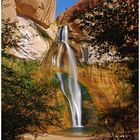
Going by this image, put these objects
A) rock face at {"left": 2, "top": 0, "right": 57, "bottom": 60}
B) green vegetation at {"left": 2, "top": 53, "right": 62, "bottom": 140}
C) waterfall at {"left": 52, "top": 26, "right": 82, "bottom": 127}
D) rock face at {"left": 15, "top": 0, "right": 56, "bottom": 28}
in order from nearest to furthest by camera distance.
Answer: green vegetation at {"left": 2, "top": 53, "right": 62, "bottom": 140}
waterfall at {"left": 52, "top": 26, "right": 82, "bottom": 127}
rock face at {"left": 2, "top": 0, "right": 57, "bottom": 60}
rock face at {"left": 15, "top": 0, "right": 56, "bottom": 28}

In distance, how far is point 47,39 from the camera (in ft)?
78.0

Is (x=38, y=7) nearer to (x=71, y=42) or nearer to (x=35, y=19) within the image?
(x=35, y=19)

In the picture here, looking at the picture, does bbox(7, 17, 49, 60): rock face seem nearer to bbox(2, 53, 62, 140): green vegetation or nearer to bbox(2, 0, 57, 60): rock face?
bbox(2, 0, 57, 60): rock face

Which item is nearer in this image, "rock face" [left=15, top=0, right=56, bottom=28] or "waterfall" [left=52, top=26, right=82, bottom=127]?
"waterfall" [left=52, top=26, right=82, bottom=127]

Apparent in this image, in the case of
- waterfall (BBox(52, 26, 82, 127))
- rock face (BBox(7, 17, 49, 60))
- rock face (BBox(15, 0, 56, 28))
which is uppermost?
rock face (BBox(15, 0, 56, 28))

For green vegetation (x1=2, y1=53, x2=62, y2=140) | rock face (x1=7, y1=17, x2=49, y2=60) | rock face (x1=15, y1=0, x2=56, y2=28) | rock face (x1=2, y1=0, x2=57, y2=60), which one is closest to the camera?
green vegetation (x1=2, y1=53, x2=62, y2=140)

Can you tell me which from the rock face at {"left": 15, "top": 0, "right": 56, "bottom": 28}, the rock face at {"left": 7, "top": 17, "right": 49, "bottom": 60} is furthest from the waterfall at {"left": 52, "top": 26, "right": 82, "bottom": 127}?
the rock face at {"left": 15, "top": 0, "right": 56, "bottom": 28}

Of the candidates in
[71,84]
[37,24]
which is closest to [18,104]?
[71,84]

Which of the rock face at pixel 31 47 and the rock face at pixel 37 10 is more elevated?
the rock face at pixel 37 10

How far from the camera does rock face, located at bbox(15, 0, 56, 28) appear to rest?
23.6 metres

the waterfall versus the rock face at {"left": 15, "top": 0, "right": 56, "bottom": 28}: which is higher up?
the rock face at {"left": 15, "top": 0, "right": 56, "bottom": 28}

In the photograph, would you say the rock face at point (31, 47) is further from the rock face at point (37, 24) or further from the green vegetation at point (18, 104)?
the green vegetation at point (18, 104)

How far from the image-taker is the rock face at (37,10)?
2362 centimetres

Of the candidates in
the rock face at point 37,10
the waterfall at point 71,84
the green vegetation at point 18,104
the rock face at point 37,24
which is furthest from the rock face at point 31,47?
the green vegetation at point 18,104
